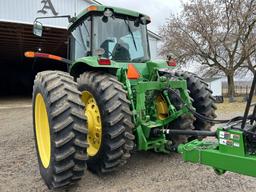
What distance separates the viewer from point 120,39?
5.00 metres

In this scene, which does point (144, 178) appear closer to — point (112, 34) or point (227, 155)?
point (227, 155)

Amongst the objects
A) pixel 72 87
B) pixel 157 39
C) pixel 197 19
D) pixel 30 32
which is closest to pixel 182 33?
pixel 197 19

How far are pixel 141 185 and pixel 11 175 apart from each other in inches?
71.9

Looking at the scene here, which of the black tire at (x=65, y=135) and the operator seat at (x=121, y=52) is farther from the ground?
the operator seat at (x=121, y=52)

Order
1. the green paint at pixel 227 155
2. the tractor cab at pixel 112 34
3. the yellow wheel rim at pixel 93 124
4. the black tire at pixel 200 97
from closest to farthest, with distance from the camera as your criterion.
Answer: the green paint at pixel 227 155 < the yellow wheel rim at pixel 93 124 < the tractor cab at pixel 112 34 < the black tire at pixel 200 97

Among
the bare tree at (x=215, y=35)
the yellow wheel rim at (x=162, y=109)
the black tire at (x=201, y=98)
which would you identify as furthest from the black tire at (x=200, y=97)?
the bare tree at (x=215, y=35)

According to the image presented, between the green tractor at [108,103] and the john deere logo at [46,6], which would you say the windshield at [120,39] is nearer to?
the green tractor at [108,103]

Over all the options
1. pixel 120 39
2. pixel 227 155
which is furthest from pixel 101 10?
pixel 227 155

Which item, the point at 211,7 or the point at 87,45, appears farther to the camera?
the point at 211,7

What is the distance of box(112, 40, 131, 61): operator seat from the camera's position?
4930mm

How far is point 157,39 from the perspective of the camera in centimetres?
1808

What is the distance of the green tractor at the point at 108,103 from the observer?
3666 mm

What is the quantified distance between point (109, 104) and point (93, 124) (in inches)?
17.5

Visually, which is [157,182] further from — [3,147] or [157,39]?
[157,39]
